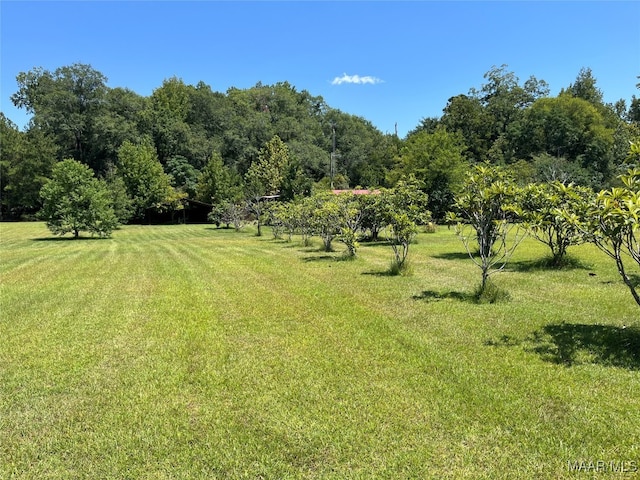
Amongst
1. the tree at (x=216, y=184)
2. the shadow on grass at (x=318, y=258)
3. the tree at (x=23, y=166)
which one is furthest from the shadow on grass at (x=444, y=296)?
the tree at (x=23, y=166)

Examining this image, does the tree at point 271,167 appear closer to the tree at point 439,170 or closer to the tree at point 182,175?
the tree at point 182,175

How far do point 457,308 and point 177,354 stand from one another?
4400 mm

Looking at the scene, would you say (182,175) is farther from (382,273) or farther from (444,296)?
(444,296)

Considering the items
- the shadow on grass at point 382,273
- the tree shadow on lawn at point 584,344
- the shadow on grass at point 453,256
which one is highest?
the shadow on grass at point 453,256

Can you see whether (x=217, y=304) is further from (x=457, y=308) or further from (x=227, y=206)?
(x=227, y=206)

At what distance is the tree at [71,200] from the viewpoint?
22297 millimetres

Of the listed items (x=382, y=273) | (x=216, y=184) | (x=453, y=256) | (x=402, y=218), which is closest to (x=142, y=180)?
(x=216, y=184)

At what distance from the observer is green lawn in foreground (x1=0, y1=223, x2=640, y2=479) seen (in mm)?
2811

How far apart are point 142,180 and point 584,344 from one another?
143 ft

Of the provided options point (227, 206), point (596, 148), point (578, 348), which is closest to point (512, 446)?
point (578, 348)

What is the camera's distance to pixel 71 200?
74.1 ft

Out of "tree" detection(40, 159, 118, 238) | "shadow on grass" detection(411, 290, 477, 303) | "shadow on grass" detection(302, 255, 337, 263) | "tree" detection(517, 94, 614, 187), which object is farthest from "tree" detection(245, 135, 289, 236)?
"shadow on grass" detection(411, 290, 477, 303)

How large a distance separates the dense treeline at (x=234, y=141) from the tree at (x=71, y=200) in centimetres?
1399

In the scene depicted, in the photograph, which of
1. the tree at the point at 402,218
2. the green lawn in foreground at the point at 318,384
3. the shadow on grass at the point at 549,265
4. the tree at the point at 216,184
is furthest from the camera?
the tree at the point at 216,184
